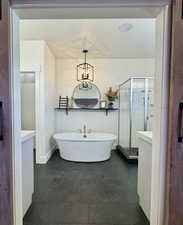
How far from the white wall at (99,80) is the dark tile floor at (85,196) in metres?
1.58

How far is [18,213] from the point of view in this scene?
1.44m

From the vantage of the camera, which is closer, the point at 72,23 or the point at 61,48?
the point at 72,23

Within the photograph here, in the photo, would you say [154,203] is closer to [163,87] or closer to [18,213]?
[163,87]

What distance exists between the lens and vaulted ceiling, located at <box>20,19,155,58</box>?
11.8 ft

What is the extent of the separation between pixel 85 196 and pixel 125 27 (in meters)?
3.35

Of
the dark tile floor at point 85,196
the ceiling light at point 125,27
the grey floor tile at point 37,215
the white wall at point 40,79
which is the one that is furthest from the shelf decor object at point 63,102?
the grey floor tile at point 37,215

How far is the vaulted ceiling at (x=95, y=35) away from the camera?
3.59m

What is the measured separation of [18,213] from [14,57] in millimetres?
1252

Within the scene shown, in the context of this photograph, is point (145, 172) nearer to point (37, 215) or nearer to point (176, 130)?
point (176, 130)

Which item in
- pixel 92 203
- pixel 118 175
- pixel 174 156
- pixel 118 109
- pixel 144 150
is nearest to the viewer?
pixel 174 156

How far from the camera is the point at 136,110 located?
15.4ft

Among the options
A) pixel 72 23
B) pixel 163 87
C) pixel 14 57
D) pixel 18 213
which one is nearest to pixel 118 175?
pixel 18 213

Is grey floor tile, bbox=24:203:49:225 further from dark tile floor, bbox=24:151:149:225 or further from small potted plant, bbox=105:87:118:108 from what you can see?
small potted plant, bbox=105:87:118:108

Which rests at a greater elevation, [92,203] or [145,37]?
[145,37]
